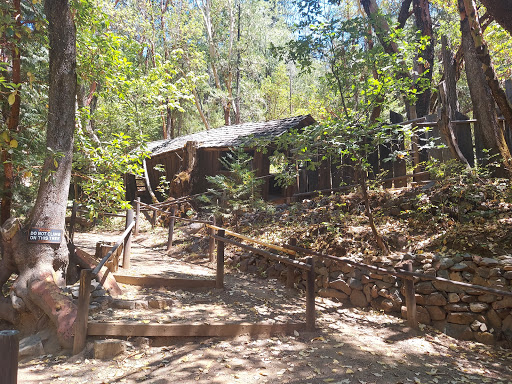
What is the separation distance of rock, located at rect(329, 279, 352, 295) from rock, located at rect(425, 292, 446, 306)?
128 cm

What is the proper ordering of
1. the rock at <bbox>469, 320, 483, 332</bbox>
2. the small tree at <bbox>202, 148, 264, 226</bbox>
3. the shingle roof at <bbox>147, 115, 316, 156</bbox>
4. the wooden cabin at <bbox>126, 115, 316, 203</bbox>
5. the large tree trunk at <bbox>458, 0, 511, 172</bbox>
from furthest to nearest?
the shingle roof at <bbox>147, 115, 316, 156</bbox> → the wooden cabin at <bbox>126, 115, 316, 203</bbox> → the small tree at <bbox>202, 148, 264, 226</bbox> → the large tree trunk at <bbox>458, 0, 511, 172</bbox> → the rock at <bbox>469, 320, 483, 332</bbox>

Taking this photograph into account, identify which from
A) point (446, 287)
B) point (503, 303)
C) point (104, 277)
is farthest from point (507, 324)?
point (104, 277)

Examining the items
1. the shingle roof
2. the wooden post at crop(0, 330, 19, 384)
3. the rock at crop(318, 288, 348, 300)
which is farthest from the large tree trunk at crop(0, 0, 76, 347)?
the shingle roof

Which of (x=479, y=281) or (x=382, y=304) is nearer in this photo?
(x=479, y=281)

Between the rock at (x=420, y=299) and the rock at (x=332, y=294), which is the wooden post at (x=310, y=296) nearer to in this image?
the rock at (x=332, y=294)

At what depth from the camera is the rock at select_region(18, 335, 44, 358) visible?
4.45m

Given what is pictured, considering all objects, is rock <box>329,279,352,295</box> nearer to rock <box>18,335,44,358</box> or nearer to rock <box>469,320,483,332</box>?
rock <box>469,320,483,332</box>

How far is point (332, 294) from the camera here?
6348 mm

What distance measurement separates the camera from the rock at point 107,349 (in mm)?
4246

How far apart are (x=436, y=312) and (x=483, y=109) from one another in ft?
13.9

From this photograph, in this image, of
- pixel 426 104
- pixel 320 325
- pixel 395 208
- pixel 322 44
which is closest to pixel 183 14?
pixel 426 104

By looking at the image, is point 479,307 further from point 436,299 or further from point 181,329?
point 181,329

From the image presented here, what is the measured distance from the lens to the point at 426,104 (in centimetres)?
1141

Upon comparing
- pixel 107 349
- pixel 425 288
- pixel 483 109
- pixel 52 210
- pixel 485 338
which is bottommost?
pixel 485 338
